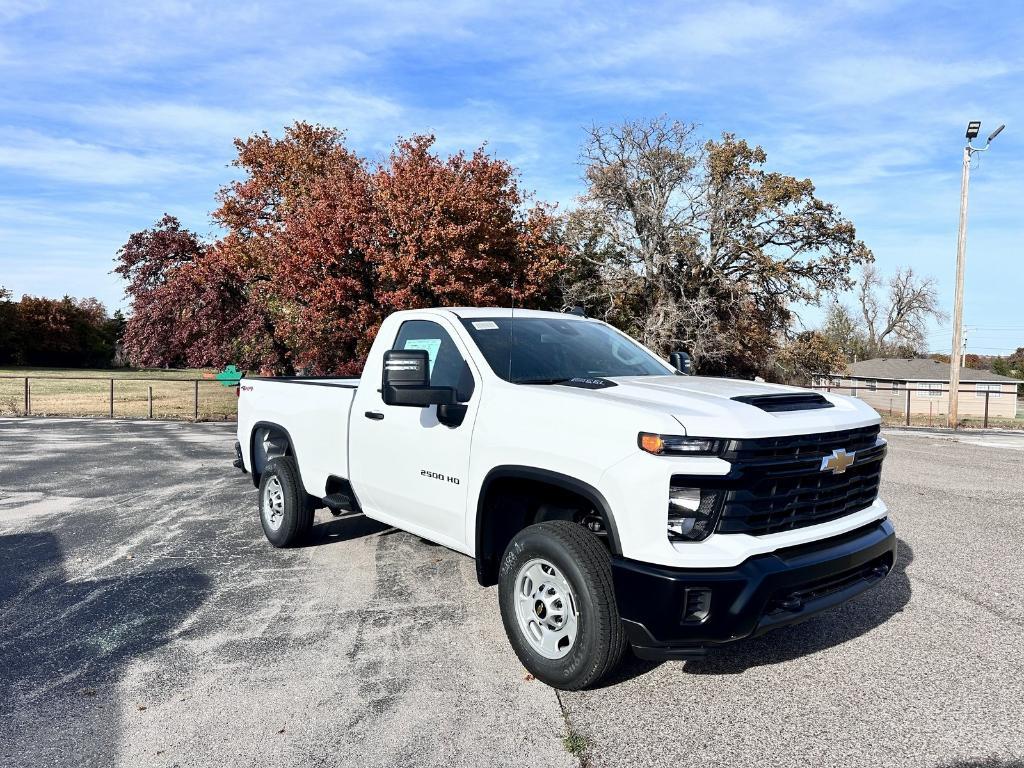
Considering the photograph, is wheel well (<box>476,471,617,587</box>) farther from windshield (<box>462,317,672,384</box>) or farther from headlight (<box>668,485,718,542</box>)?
windshield (<box>462,317,672,384</box>)

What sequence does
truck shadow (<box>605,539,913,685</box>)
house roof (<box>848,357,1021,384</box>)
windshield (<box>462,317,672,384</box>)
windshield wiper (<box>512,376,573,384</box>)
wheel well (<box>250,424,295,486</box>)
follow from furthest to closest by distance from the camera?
1. house roof (<box>848,357,1021,384</box>)
2. wheel well (<box>250,424,295,486</box>)
3. windshield (<box>462,317,672,384</box>)
4. windshield wiper (<box>512,376,573,384</box>)
5. truck shadow (<box>605,539,913,685</box>)

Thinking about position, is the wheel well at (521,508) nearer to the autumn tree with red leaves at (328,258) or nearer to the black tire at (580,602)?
the black tire at (580,602)

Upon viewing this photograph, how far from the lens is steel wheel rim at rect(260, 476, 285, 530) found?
650cm

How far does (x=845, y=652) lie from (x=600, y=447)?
2016 mm

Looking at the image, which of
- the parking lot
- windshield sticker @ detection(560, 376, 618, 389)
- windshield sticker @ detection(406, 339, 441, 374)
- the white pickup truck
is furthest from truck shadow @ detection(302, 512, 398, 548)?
windshield sticker @ detection(560, 376, 618, 389)

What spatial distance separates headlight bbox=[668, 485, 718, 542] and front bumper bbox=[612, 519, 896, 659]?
0.50 ft

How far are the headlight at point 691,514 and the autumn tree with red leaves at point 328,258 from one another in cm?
1292

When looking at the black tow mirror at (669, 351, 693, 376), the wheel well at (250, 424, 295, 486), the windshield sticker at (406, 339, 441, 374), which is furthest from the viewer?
the wheel well at (250, 424, 295, 486)

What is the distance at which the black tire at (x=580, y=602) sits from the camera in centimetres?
345

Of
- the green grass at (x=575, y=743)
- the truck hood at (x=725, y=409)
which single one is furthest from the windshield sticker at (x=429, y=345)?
the green grass at (x=575, y=743)

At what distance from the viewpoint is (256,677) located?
12.9 feet

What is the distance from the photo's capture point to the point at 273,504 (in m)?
6.61

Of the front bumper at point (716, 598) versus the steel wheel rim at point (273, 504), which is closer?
the front bumper at point (716, 598)

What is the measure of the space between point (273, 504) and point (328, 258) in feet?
43.9
